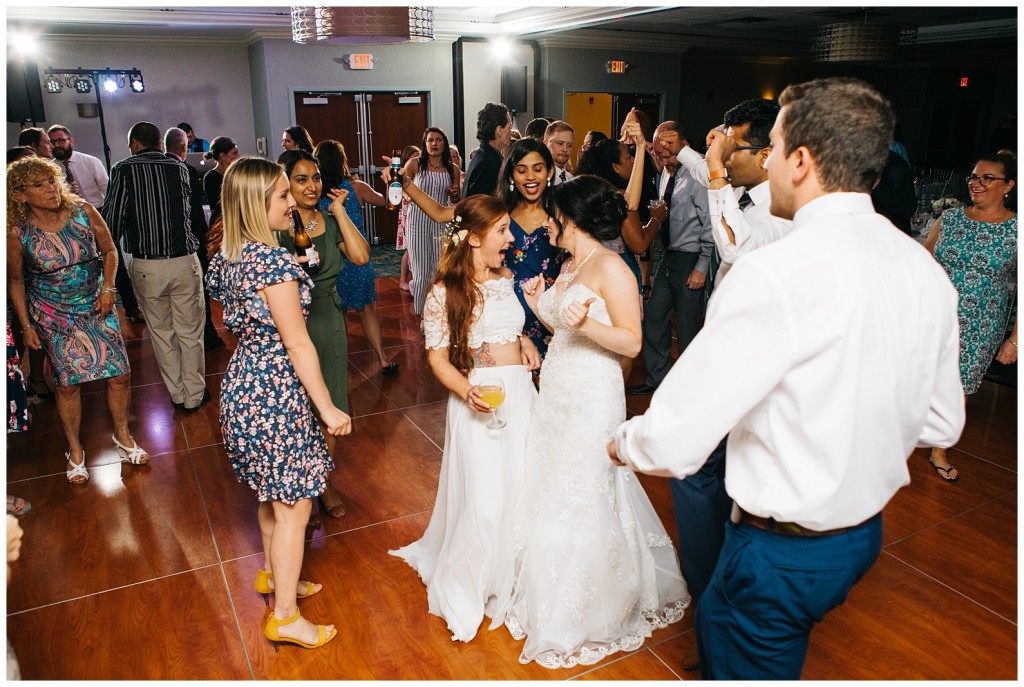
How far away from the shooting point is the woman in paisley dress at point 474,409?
7.74 feet

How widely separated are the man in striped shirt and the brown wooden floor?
0.41 metres

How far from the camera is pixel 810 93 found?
1.27m

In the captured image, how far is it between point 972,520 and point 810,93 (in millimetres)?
2545

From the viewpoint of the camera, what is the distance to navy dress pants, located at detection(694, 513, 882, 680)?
141 cm

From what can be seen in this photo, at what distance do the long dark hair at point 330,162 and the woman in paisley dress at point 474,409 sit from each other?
63.0 inches

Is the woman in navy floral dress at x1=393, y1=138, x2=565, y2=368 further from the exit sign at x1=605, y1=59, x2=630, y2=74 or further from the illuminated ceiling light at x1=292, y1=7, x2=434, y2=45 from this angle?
the exit sign at x1=605, y1=59, x2=630, y2=74

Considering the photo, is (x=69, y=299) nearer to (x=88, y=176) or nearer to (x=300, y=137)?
(x=300, y=137)

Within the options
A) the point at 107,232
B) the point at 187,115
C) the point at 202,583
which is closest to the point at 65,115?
the point at 187,115

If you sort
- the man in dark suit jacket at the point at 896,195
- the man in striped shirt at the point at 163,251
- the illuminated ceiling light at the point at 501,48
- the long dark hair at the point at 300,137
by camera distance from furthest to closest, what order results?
1. the illuminated ceiling light at the point at 501,48
2. the long dark hair at the point at 300,137
3. the man in striped shirt at the point at 163,251
4. the man in dark suit jacket at the point at 896,195

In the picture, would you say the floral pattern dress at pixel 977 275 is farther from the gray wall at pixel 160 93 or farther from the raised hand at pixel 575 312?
the gray wall at pixel 160 93

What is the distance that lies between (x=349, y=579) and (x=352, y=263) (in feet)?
6.65

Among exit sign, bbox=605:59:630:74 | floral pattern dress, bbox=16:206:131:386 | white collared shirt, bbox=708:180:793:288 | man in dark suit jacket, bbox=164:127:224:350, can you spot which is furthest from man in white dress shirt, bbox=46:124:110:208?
exit sign, bbox=605:59:630:74

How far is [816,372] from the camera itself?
1.24 m

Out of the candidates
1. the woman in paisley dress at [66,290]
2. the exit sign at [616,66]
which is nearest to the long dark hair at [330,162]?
the woman in paisley dress at [66,290]
